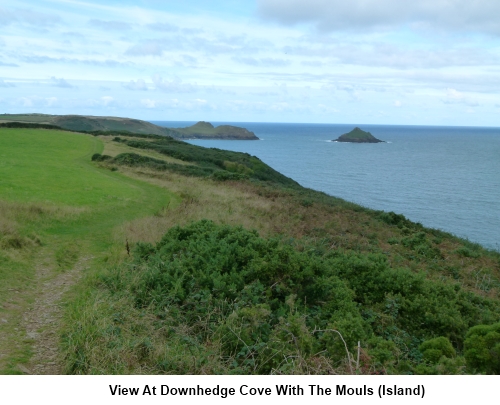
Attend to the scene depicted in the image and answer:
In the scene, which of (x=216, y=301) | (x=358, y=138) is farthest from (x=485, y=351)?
(x=358, y=138)

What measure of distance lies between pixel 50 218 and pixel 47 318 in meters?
9.12

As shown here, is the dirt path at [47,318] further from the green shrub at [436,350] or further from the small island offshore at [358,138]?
the small island offshore at [358,138]

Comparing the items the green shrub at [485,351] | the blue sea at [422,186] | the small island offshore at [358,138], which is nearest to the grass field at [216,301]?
the green shrub at [485,351]

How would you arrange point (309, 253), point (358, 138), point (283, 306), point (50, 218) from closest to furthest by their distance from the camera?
1. point (283, 306)
2. point (309, 253)
3. point (50, 218)
4. point (358, 138)

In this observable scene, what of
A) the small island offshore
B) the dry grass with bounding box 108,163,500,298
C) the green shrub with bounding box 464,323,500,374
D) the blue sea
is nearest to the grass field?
the green shrub with bounding box 464,323,500,374

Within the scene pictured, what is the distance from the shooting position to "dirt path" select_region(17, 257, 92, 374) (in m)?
6.90

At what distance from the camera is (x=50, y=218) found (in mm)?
17047

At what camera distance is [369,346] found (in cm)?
778

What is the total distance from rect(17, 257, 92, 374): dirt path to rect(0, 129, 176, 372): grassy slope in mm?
176

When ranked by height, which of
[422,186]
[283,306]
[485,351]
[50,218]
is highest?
[50,218]

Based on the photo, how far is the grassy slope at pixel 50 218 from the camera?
993 cm

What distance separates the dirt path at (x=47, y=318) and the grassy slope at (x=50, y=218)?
0.18 meters

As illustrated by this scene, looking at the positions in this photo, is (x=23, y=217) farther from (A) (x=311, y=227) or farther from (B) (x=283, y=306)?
(A) (x=311, y=227)

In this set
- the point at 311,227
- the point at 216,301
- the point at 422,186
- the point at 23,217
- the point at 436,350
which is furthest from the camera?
the point at 422,186
